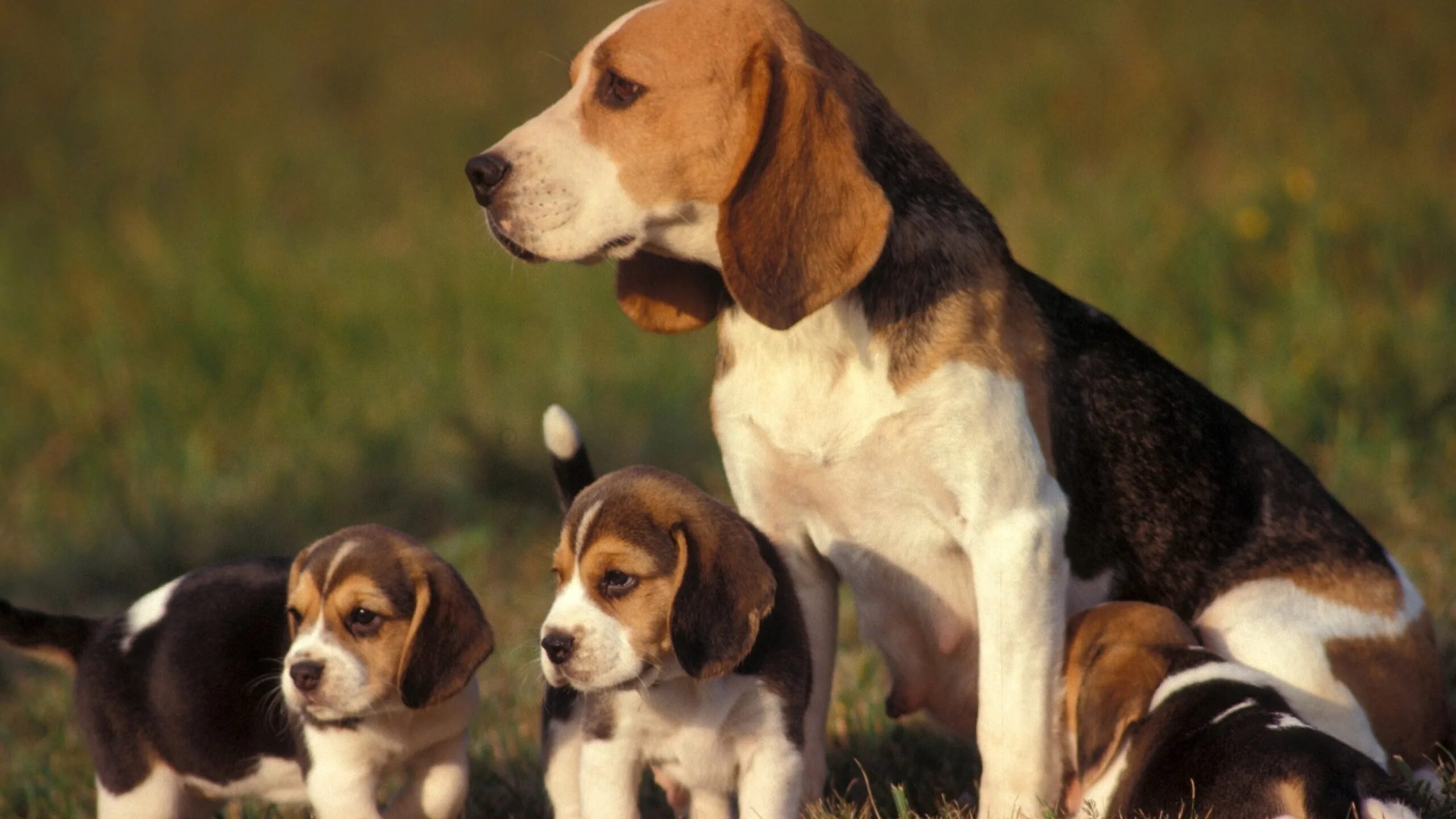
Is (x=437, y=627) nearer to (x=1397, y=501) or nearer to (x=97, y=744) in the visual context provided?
(x=97, y=744)

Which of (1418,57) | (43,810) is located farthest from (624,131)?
→ (1418,57)

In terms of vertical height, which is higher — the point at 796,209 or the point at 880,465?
the point at 796,209

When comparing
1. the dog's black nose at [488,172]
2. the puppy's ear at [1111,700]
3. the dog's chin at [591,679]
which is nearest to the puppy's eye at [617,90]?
the dog's black nose at [488,172]

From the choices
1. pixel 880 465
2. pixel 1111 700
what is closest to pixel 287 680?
pixel 880 465

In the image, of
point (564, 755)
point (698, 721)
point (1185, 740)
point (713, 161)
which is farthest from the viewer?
point (564, 755)

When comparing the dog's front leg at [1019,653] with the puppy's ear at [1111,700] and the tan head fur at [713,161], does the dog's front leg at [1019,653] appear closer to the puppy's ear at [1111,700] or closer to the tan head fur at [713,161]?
the puppy's ear at [1111,700]

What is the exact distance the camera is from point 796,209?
433 centimetres

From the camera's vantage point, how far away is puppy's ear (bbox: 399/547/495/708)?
4.70 meters

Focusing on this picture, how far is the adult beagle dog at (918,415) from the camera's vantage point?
442cm

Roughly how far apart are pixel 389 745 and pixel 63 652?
1222 mm

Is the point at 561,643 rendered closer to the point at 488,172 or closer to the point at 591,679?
the point at 591,679

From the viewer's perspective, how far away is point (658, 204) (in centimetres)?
449

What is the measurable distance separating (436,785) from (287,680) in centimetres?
65

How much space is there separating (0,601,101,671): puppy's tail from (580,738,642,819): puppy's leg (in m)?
1.77
